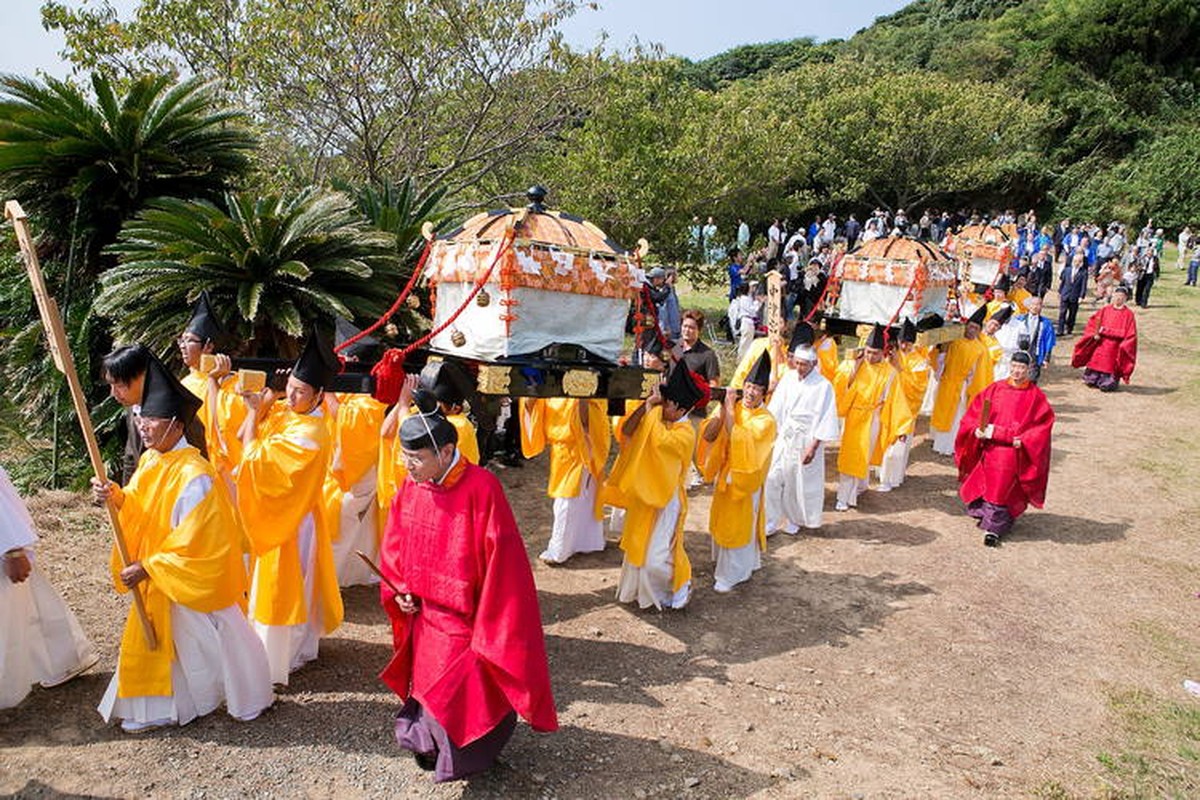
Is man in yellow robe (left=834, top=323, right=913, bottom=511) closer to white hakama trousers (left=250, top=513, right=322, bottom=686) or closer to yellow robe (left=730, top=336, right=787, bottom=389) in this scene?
yellow robe (left=730, top=336, right=787, bottom=389)

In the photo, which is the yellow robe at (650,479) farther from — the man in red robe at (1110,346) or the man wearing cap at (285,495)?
the man in red robe at (1110,346)

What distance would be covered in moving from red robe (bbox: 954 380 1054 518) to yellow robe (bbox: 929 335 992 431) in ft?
9.38

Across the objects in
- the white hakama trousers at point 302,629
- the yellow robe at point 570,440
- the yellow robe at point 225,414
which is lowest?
the white hakama trousers at point 302,629

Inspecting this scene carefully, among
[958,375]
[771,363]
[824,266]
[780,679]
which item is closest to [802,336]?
[771,363]

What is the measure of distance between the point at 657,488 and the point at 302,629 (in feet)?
9.07

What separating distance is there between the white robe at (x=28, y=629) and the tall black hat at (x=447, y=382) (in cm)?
242

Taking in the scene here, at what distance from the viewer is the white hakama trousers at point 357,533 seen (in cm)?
680

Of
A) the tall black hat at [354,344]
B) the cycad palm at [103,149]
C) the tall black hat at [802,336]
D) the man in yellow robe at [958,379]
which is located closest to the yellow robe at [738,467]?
the tall black hat at [802,336]

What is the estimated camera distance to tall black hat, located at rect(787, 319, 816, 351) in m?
8.89

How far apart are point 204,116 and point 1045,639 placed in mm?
9671

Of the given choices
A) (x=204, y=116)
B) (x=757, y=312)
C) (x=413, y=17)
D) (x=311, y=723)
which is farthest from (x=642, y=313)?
(x=757, y=312)

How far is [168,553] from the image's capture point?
4414 millimetres

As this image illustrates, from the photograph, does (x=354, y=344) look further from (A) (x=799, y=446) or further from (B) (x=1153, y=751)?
(B) (x=1153, y=751)

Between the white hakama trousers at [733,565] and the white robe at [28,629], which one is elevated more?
the white robe at [28,629]
